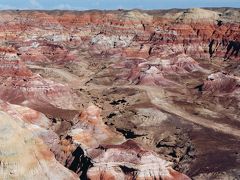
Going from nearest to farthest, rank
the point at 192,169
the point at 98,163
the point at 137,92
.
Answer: the point at 98,163, the point at 192,169, the point at 137,92

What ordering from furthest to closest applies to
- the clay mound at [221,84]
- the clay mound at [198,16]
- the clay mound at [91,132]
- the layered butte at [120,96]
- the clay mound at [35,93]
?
1. the clay mound at [198,16]
2. the clay mound at [221,84]
3. the clay mound at [35,93]
4. the clay mound at [91,132]
5. the layered butte at [120,96]

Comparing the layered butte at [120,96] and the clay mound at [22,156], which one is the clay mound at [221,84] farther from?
the clay mound at [22,156]

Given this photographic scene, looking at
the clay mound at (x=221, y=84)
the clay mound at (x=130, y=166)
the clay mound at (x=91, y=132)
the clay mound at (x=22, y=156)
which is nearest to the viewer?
the clay mound at (x=22, y=156)

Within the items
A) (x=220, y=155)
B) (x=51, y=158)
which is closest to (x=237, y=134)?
(x=220, y=155)

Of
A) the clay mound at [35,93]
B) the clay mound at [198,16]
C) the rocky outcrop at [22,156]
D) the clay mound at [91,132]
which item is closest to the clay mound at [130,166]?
the clay mound at [91,132]

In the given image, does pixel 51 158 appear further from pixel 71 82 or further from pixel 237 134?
pixel 71 82

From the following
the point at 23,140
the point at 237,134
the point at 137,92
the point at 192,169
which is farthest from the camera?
the point at 137,92

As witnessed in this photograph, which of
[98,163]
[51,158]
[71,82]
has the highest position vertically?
[51,158]

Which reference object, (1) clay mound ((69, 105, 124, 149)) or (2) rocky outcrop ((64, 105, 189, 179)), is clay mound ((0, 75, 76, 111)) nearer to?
(1) clay mound ((69, 105, 124, 149))

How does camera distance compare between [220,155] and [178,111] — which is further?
[178,111]
